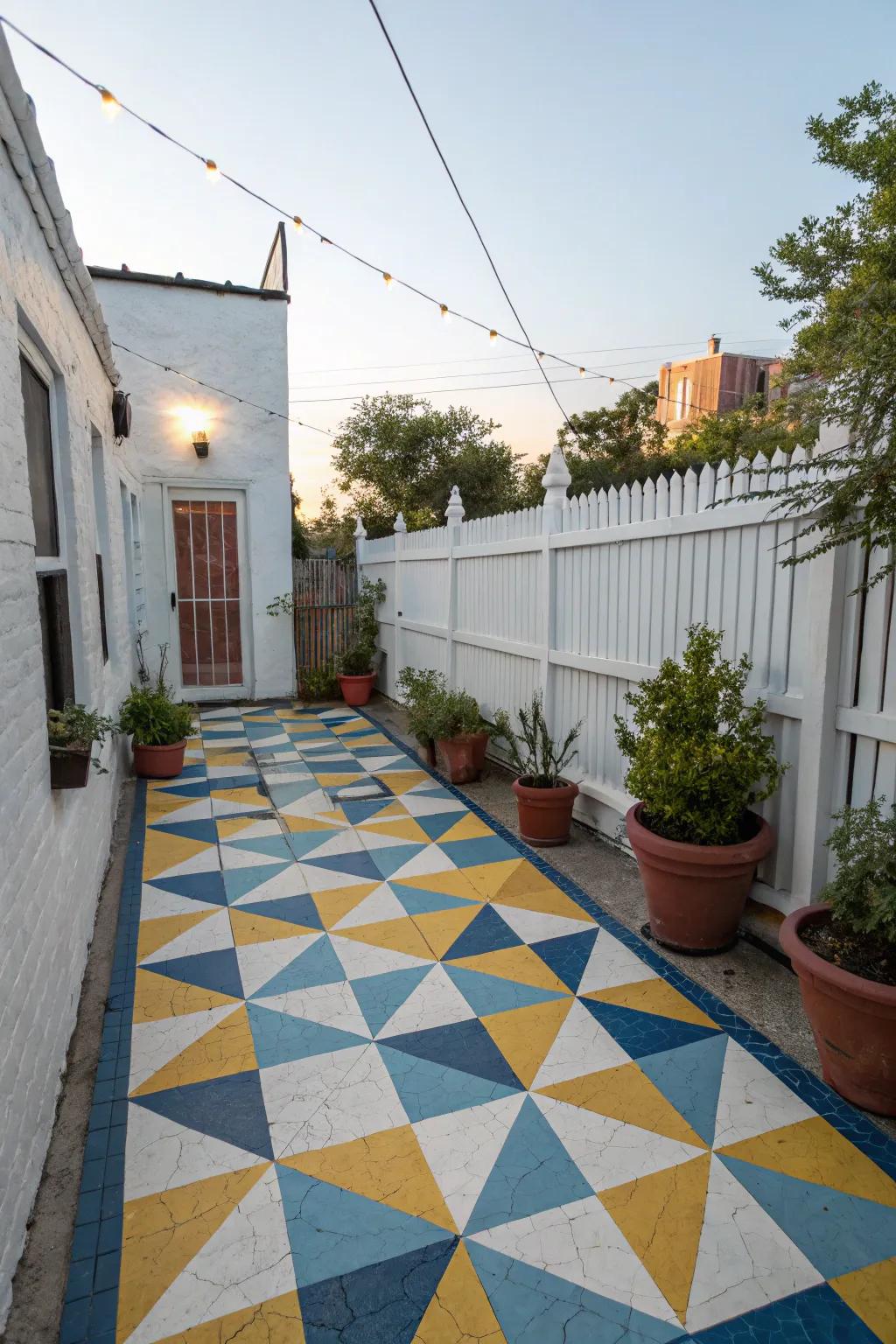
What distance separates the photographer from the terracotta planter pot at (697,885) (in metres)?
2.67

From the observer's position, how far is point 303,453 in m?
16.6

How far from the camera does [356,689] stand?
8211 mm

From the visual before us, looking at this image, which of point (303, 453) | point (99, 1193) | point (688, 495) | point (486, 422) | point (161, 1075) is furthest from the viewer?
point (303, 453)

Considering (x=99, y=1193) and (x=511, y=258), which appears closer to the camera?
(x=99, y=1193)

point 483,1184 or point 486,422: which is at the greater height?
point 486,422

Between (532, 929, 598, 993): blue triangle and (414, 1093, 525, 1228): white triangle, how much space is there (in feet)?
2.24

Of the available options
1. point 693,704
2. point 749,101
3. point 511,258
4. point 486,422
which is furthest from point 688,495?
point 486,422

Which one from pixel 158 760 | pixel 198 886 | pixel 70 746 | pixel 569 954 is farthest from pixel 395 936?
pixel 158 760

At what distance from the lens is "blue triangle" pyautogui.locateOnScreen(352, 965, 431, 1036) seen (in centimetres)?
245

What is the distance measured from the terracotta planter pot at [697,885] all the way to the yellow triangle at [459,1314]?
156 cm

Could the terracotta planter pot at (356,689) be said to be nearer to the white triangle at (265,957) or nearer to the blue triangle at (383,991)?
the white triangle at (265,957)

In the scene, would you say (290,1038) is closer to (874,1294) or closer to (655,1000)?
(655,1000)

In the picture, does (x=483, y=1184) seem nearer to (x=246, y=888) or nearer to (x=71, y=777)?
(x=71, y=777)

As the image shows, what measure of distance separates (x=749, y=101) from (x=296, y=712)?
6.80 meters
